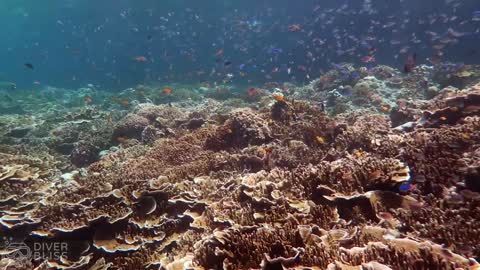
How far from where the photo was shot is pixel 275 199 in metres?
4.68

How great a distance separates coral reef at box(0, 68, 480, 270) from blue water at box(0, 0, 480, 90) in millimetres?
9313

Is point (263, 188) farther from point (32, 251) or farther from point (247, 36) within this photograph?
point (247, 36)

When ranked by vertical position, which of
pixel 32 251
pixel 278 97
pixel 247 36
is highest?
pixel 247 36

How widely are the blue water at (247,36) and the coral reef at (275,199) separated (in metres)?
9.31

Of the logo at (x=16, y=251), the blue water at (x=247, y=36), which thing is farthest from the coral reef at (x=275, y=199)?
the blue water at (x=247, y=36)

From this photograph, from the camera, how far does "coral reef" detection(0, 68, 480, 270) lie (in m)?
3.44

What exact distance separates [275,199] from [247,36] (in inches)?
1526

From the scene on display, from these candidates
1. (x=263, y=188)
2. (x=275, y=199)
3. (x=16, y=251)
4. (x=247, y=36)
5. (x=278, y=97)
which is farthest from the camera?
(x=247, y=36)

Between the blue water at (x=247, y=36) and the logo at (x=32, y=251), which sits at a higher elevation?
the blue water at (x=247, y=36)

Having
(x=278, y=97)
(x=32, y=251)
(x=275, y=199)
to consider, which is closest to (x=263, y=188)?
(x=275, y=199)

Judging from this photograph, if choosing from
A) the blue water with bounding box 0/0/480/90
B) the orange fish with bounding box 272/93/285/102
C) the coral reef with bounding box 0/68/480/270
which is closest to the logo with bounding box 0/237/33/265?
the coral reef with bounding box 0/68/480/270

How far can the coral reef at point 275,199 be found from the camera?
3.44m

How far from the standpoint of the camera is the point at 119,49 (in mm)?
52125

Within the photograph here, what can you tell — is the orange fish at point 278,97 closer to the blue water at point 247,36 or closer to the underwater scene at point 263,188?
the underwater scene at point 263,188
